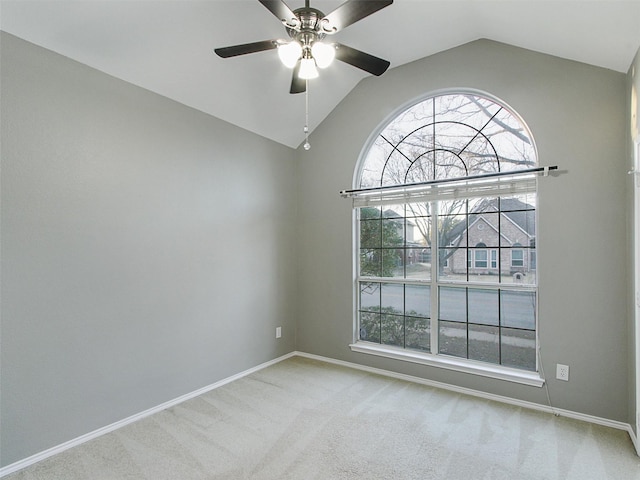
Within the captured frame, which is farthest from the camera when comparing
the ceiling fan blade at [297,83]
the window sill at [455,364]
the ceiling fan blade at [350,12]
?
the window sill at [455,364]

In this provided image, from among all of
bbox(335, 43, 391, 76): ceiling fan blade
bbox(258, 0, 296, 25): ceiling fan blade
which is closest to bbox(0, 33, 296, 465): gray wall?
bbox(258, 0, 296, 25): ceiling fan blade

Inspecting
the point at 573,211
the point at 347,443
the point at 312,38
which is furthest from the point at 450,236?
the point at 312,38

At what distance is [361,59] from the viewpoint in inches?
83.1

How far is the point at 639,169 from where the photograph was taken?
2090 mm

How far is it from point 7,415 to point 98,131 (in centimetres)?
186

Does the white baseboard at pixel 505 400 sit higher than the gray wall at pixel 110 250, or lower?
lower

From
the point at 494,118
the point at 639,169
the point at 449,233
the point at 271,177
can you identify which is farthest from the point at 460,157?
the point at 271,177

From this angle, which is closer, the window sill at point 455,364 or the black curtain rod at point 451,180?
the black curtain rod at point 451,180

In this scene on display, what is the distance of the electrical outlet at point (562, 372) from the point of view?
2.66 m

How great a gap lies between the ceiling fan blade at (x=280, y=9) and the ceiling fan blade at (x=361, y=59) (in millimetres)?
324

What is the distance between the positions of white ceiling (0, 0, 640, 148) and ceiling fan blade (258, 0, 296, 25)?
33.8 inches

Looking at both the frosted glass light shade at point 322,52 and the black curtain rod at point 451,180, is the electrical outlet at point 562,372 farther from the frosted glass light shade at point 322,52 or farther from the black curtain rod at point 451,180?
the frosted glass light shade at point 322,52

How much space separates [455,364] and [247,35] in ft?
10.9

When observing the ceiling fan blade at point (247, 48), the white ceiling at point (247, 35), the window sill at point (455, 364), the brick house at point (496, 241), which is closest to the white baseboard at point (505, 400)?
the window sill at point (455, 364)
